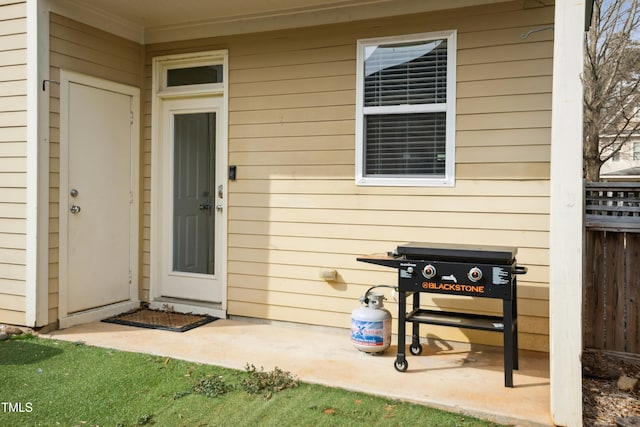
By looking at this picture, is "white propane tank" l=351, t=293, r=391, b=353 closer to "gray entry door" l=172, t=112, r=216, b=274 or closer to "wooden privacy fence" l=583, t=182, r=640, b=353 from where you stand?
"wooden privacy fence" l=583, t=182, r=640, b=353

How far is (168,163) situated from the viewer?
5.30 m

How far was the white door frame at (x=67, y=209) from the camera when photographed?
14.7 feet

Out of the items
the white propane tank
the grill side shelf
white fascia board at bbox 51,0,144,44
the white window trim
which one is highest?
white fascia board at bbox 51,0,144,44

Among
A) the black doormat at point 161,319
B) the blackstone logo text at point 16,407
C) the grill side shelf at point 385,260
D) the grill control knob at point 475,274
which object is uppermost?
the grill side shelf at point 385,260

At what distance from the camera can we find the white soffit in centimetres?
432

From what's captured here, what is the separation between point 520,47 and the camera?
396cm

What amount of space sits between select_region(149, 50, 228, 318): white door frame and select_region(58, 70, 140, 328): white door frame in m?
0.15

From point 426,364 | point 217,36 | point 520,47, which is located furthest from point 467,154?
point 217,36

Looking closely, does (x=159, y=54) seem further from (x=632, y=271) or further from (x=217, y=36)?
(x=632, y=271)

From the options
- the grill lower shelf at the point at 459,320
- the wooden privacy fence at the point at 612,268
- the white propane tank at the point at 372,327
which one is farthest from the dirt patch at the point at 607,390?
the white propane tank at the point at 372,327

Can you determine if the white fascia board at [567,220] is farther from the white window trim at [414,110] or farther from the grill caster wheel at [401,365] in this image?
the white window trim at [414,110]

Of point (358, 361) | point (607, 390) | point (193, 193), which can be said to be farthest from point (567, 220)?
point (193, 193)

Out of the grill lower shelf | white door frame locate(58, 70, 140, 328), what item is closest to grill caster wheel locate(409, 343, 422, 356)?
the grill lower shelf

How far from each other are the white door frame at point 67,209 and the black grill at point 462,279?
2.66 meters
